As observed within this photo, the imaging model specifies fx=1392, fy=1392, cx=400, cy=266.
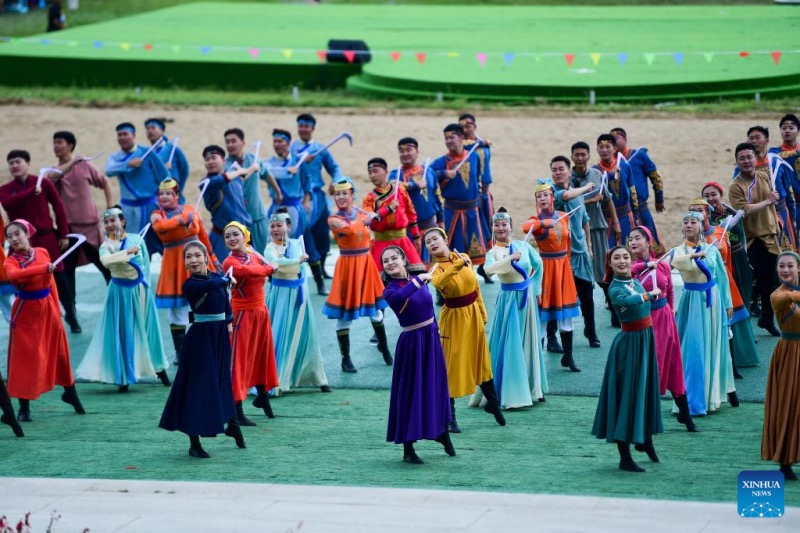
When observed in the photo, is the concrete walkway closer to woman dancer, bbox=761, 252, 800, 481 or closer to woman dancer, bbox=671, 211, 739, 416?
woman dancer, bbox=761, 252, 800, 481

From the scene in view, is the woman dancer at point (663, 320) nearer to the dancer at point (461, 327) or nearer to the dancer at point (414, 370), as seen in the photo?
the dancer at point (461, 327)

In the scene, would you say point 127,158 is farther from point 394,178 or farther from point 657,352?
point 657,352

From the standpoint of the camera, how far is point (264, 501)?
27.2 feet

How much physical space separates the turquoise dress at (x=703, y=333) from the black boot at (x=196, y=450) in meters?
3.50

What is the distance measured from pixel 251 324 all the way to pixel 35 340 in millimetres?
1706

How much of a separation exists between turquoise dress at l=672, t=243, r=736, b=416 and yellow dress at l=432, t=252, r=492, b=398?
59.4 inches

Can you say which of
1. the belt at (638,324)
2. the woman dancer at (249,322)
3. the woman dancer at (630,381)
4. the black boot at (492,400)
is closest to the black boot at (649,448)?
the woman dancer at (630,381)

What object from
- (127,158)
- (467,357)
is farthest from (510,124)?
(467,357)

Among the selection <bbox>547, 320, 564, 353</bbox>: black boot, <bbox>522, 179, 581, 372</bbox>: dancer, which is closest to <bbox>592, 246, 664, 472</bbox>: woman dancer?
<bbox>522, 179, 581, 372</bbox>: dancer

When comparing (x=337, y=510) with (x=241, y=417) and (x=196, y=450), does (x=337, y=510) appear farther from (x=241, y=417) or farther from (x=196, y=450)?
(x=241, y=417)

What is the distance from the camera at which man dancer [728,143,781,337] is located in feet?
40.0

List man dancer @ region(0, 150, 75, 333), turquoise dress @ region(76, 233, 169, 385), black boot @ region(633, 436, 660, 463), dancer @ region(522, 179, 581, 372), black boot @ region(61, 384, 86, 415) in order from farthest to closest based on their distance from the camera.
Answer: man dancer @ region(0, 150, 75, 333), turquoise dress @ region(76, 233, 169, 385), dancer @ region(522, 179, 581, 372), black boot @ region(61, 384, 86, 415), black boot @ region(633, 436, 660, 463)

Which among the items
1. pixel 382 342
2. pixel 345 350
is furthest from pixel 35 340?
pixel 382 342

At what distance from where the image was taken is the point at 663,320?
32.1 ft
